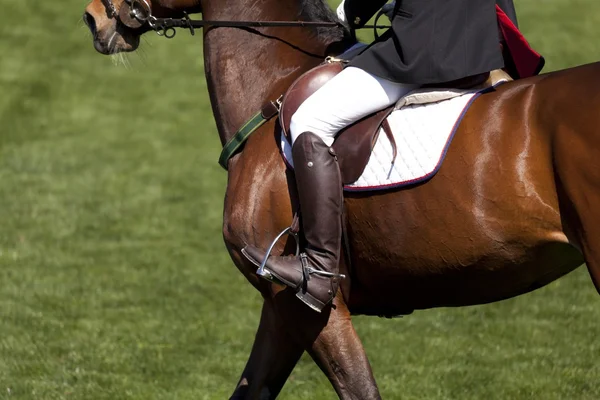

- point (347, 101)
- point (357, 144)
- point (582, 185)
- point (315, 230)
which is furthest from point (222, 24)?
point (582, 185)

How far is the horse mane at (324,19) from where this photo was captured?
471 cm

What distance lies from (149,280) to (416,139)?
189 inches

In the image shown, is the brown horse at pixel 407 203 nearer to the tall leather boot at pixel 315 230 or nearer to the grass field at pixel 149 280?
the tall leather boot at pixel 315 230

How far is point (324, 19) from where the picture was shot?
4723 mm

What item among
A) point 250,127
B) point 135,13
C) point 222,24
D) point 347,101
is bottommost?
point 250,127

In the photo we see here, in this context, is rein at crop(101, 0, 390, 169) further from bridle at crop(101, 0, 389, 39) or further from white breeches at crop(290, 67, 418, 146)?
white breeches at crop(290, 67, 418, 146)

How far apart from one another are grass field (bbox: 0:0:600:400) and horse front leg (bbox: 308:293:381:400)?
181 centimetres

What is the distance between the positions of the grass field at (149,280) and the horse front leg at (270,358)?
4.41ft

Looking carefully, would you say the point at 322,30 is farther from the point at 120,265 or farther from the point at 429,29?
the point at 120,265

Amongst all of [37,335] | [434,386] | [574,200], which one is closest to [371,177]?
[574,200]

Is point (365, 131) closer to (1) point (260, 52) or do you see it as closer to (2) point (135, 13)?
(1) point (260, 52)

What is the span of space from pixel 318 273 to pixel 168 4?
1479 mm

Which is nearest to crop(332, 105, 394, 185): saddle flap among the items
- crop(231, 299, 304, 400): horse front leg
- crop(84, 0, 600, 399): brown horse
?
crop(84, 0, 600, 399): brown horse

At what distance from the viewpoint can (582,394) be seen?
5.99 metres
